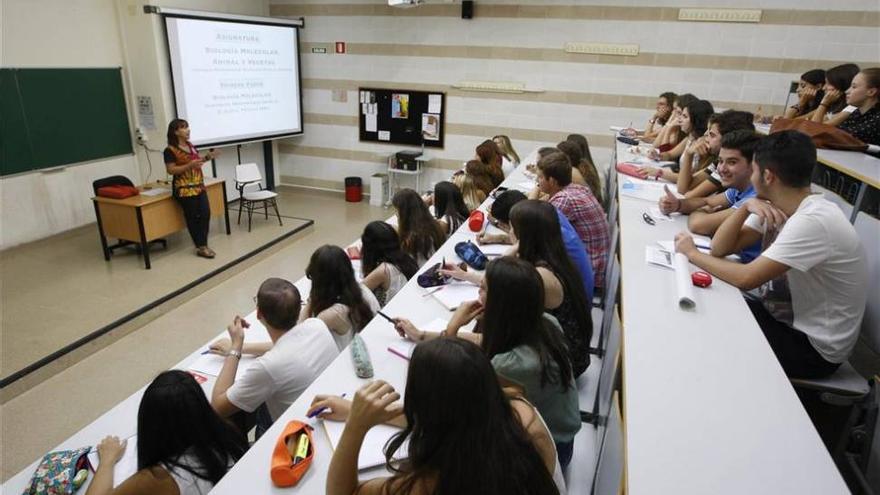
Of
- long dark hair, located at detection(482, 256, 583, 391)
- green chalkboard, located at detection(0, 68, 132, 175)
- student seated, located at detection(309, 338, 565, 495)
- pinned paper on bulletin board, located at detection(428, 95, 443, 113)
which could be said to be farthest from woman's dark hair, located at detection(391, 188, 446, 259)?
green chalkboard, located at detection(0, 68, 132, 175)

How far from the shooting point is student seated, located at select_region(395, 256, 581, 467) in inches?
61.0

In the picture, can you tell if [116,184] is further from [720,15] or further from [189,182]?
[720,15]

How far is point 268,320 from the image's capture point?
2.08m

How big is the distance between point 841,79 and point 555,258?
12.4ft

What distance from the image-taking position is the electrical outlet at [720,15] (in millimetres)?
5680

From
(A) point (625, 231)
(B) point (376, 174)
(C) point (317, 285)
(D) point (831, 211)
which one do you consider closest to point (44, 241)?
(B) point (376, 174)

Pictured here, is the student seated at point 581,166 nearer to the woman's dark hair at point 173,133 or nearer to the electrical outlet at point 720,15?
the electrical outlet at point 720,15

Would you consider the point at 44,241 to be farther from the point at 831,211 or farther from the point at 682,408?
the point at 831,211

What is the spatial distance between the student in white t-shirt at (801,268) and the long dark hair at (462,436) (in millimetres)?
1438

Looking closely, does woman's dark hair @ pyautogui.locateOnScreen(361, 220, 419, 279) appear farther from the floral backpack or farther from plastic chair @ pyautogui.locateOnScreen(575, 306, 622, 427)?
the floral backpack

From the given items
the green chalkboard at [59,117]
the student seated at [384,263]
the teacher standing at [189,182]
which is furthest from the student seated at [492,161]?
the green chalkboard at [59,117]

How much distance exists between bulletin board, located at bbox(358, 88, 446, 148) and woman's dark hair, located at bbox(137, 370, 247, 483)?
621cm

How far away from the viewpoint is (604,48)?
246 inches

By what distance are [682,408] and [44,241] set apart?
21.2ft
